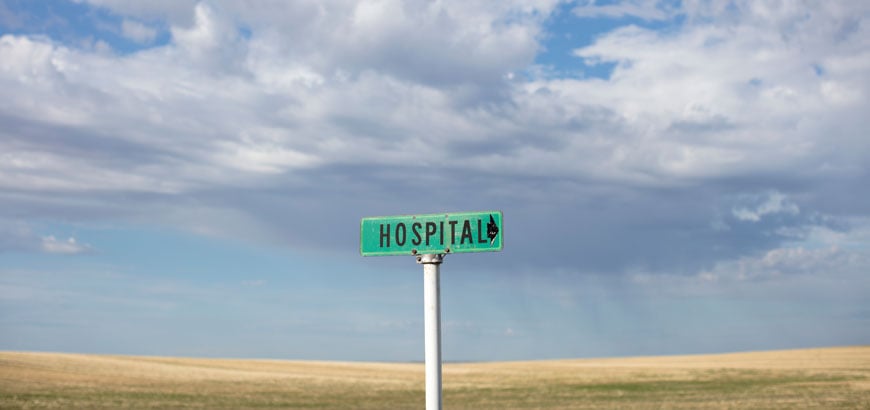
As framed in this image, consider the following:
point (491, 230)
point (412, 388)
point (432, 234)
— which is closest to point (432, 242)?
point (432, 234)

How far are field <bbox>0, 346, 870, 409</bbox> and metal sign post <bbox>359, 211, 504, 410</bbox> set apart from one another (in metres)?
30.0

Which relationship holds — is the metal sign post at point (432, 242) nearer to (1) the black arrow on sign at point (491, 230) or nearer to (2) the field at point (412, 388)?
(1) the black arrow on sign at point (491, 230)

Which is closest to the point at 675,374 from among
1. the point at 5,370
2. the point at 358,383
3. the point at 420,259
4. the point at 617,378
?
the point at 617,378

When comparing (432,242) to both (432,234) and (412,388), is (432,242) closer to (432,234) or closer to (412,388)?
(432,234)

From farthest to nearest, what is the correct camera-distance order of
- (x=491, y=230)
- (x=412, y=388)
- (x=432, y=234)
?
1. (x=412, y=388)
2. (x=432, y=234)
3. (x=491, y=230)

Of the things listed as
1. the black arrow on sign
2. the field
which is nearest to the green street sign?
the black arrow on sign

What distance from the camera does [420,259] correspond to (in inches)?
303

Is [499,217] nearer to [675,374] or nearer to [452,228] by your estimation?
[452,228]

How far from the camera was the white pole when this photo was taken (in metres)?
7.56

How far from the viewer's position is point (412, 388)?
51125 millimetres

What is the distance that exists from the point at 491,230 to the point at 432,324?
109cm

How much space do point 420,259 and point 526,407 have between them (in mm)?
32105

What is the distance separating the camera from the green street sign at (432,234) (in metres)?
7.27

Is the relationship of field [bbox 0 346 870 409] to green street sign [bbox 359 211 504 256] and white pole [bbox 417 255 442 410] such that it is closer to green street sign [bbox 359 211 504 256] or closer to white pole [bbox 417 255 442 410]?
white pole [bbox 417 255 442 410]
